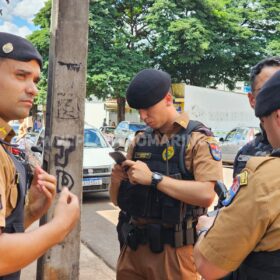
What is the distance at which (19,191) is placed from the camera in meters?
1.39

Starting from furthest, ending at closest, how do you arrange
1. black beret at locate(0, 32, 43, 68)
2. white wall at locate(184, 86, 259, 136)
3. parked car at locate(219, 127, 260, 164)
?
white wall at locate(184, 86, 259, 136)
parked car at locate(219, 127, 260, 164)
black beret at locate(0, 32, 43, 68)

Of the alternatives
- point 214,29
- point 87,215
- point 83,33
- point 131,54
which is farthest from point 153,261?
point 214,29

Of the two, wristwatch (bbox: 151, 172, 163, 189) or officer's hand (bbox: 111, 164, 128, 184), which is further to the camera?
officer's hand (bbox: 111, 164, 128, 184)

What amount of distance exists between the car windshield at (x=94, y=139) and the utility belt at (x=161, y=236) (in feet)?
21.7

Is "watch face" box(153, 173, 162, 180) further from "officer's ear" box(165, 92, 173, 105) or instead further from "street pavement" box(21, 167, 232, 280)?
"street pavement" box(21, 167, 232, 280)

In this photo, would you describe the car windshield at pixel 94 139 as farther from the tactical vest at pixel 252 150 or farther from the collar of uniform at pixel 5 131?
the collar of uniform at pixel 5 131

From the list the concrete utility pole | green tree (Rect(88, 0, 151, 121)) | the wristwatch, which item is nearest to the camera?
the wristwatch

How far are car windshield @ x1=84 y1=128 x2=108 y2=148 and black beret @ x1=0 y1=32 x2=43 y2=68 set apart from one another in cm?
728

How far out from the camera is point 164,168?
2.28 meters

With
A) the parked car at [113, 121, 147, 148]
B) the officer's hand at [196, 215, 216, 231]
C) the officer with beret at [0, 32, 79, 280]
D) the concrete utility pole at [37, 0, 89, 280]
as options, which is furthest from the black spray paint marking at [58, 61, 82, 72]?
the parked car at [113, 121, 147, 148]

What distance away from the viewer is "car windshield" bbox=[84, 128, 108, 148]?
29.1ft

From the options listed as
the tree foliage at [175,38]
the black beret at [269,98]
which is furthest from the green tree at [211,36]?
the black beret at [269,98]

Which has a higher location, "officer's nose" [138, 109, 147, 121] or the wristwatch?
"officer's nose" [138, 109, 147, 121]

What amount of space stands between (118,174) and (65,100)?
0.86 meters
